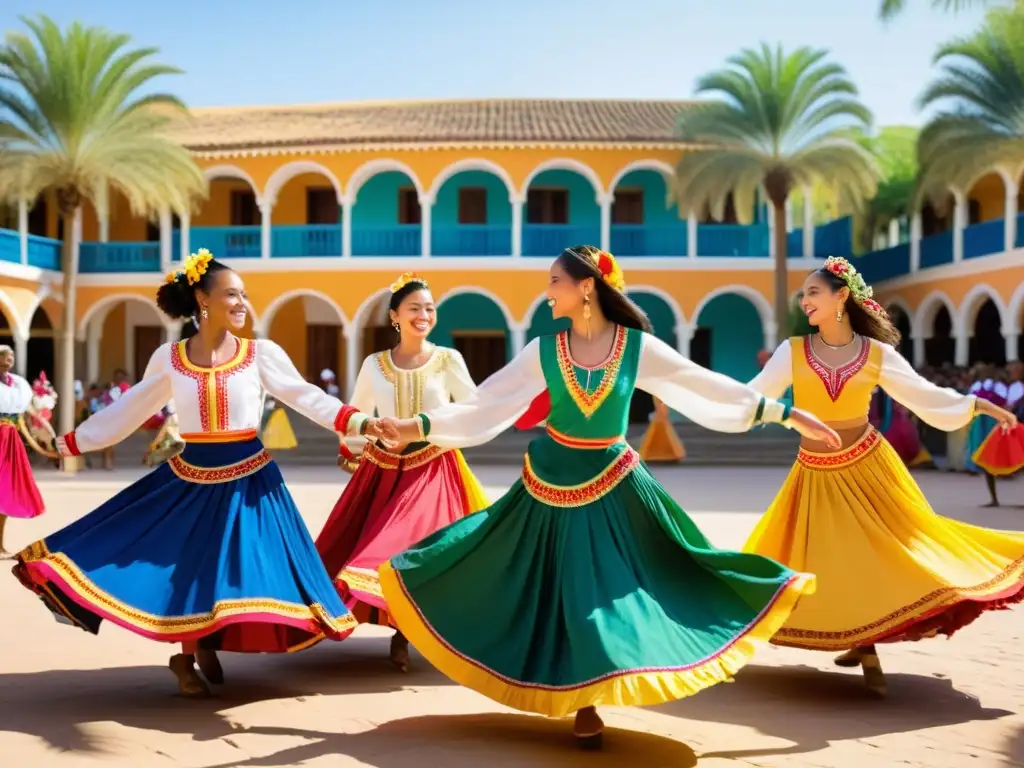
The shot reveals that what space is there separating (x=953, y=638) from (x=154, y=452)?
15.7 metres

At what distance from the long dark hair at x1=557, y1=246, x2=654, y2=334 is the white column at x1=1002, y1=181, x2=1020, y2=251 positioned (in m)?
20.3

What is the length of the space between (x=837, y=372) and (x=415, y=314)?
216 cm

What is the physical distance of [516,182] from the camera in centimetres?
2841

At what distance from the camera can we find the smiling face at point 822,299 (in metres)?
5.96

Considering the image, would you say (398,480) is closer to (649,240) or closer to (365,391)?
(365,391)

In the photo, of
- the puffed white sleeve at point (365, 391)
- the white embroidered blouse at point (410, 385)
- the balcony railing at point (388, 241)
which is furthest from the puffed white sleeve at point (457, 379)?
the balcony railing at point (388, 241)

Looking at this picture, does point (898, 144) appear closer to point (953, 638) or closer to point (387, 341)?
point (387, 341)

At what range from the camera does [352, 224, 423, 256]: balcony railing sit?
28.7m

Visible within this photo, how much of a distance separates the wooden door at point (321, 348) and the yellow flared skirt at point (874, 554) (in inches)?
1045

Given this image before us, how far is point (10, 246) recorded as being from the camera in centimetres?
2673

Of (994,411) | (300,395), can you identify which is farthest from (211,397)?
(994,411)

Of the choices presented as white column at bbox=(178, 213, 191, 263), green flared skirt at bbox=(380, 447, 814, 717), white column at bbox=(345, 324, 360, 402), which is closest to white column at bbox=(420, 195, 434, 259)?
white column at bbox=(345, 324, 360, 402)

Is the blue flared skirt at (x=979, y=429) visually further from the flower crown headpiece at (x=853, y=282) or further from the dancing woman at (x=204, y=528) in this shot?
the dancing woman at (x=204, y=528)

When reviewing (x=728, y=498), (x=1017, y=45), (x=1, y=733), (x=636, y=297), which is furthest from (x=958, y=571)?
(x=636, y=297)
